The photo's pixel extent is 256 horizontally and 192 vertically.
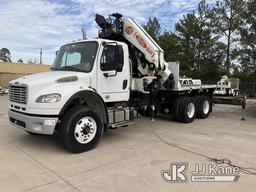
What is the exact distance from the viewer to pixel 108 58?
6.82 meters

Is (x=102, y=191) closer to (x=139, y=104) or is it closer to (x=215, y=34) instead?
(x=139, y=104)

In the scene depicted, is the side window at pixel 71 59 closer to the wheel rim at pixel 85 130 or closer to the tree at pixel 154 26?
the wheel rim at pixel 85 130

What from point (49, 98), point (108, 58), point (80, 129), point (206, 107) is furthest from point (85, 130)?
point (206, 107)

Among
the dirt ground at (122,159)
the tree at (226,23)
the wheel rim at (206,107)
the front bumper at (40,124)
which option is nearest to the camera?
the dirt ground at (122,159)

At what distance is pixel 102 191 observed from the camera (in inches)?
164

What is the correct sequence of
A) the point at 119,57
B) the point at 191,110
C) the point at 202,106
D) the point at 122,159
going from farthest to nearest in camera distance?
the point at 202,106, the point at 191,110, the point at 119,57, the point at 122,159

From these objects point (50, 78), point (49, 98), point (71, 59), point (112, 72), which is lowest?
point (49, 98)

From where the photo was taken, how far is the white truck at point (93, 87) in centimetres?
579

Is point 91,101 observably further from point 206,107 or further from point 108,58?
point 206,107

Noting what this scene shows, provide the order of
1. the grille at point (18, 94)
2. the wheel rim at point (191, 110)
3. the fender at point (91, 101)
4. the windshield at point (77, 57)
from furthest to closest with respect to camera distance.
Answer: the wheel rim at point (191, 110)
the windshield at point (77, 57)
the fender at point (91, 101)
the grille at point (18, 94)

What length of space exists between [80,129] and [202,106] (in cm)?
621

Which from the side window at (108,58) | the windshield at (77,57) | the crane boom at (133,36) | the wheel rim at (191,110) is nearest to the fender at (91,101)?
the windshield at (77,57)

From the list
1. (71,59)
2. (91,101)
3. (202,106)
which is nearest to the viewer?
(91,101)

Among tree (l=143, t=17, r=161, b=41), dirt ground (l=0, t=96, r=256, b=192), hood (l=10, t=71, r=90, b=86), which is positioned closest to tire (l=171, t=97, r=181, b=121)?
dirt ground (l=0, t=96, r=256, b=192)
